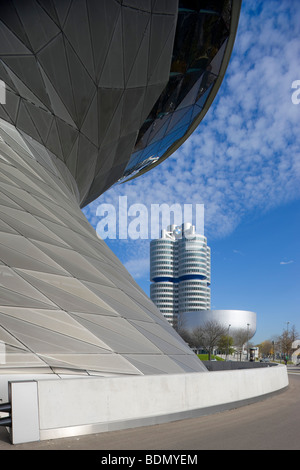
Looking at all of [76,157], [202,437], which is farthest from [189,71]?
[202,437]

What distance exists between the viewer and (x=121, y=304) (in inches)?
346

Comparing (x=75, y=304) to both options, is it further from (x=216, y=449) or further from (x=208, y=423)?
(x=216, y=449)

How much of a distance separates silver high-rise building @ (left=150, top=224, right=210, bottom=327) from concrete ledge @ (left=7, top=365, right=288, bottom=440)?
152845 millimetres

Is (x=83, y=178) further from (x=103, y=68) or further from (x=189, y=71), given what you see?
(x=189, y=71)

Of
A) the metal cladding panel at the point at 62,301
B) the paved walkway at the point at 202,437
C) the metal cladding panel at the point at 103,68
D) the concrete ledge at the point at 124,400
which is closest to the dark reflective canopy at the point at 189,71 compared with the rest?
the metal cladding panel at the point at 103,68

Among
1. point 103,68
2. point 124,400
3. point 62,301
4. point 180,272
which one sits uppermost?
point 103,68

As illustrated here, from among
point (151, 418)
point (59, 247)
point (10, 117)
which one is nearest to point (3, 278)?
point (59, 247)

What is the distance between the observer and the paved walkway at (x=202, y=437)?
4.66 meters

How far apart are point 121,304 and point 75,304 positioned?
4.70 ft

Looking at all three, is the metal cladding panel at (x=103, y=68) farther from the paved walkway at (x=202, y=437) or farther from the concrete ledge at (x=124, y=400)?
the paved walkway at (x=202, y=437)

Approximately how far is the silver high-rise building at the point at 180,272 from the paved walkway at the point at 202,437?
153 meters

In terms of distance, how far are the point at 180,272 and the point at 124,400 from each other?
543 ft

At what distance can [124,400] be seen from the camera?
18.2 feet

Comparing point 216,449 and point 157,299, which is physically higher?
point 216,449
